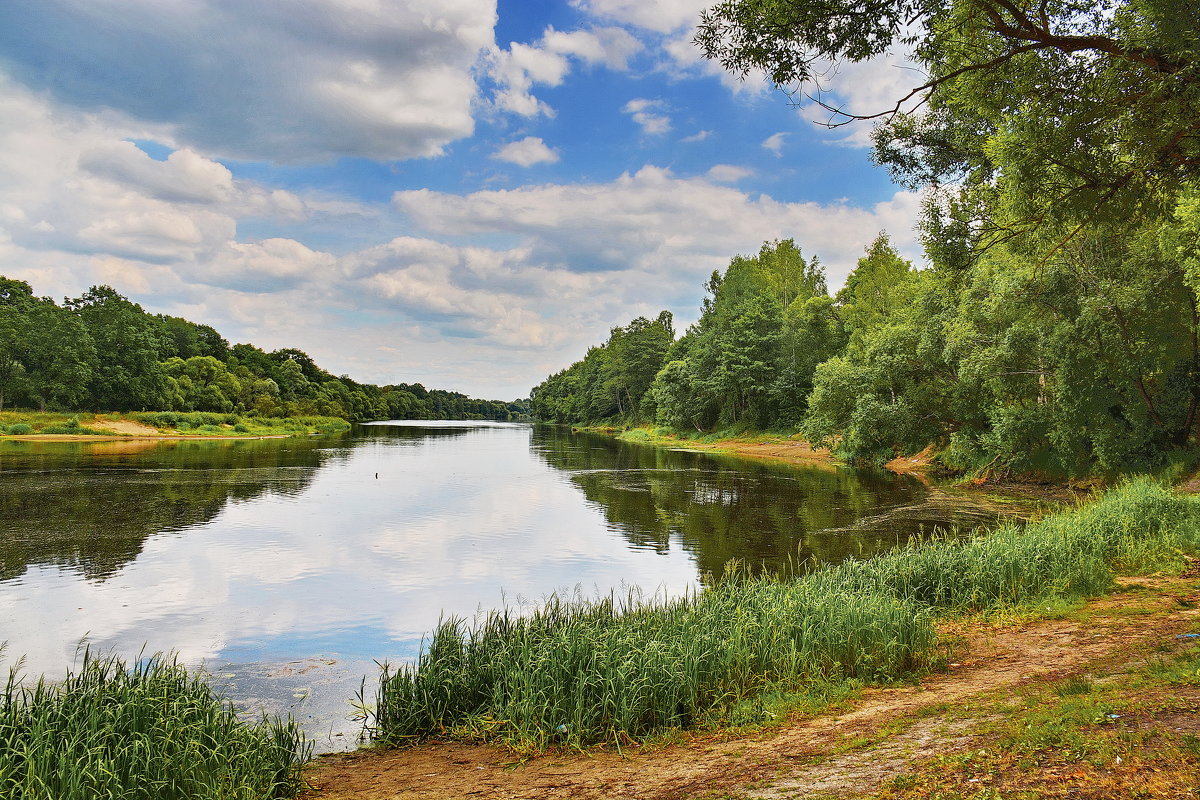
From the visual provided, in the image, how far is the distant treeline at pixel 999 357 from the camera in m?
21.4

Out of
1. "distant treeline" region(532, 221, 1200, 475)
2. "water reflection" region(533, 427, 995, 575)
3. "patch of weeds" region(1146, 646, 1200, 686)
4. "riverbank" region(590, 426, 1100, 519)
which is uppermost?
"distant treeline" region(532, 221, 1200, 475)

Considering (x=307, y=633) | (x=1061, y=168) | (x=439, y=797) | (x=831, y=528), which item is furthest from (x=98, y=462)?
(x=1061, y=168)

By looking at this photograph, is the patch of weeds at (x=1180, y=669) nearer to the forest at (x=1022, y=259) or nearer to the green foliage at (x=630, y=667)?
the green foliage at (x=630, y=667)

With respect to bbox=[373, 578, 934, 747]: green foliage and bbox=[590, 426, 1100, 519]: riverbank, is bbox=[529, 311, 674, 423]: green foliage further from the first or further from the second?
bbox=[373, 578, 934, 747]: green foliage

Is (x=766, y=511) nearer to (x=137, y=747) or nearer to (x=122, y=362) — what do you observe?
(x=137, y=747)

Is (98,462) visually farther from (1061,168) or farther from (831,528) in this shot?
(1061,168)

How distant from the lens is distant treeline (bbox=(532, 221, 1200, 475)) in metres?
21.4

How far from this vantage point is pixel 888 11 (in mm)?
8664

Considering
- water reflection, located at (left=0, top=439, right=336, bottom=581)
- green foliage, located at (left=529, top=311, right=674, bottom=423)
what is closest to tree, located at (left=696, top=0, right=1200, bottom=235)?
water reflection, located at (left=0, top=439, right=336, bottom=581)

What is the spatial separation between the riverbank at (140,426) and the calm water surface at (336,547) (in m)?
26.2

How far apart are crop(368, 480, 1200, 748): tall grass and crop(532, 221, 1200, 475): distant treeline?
25.5 feet

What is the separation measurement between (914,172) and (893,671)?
1564cm

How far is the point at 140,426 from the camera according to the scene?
65812 millimetres

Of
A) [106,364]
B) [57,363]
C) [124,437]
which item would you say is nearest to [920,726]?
[124,437]
